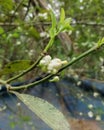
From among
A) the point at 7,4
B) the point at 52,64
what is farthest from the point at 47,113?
the point at 7,4

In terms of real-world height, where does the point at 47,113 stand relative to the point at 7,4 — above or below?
below

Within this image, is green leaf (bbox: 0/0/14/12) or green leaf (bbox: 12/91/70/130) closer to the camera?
green leaf (bbox: 12/91/70/130)

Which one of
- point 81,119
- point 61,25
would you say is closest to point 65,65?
point 61,25

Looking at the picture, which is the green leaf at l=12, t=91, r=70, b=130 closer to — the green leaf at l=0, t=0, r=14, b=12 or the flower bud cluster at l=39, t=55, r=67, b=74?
the flower bud cluster at l=39, t=55, r=67, b=74

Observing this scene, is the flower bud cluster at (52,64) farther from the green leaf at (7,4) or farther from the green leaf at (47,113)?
the green leaf at (7,4)

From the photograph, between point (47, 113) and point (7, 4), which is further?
point (7, 4)

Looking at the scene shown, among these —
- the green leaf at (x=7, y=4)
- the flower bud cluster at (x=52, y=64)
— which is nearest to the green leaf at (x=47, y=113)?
the flower bud cluster at (x=52, y=64)

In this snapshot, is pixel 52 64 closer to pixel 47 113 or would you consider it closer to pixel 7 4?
pixel 47 113

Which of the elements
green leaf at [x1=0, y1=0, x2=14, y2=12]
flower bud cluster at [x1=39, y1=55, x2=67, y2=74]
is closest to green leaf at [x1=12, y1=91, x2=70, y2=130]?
flower bud cluster at [x1=39, y1=55, x2=67, y2=74]
